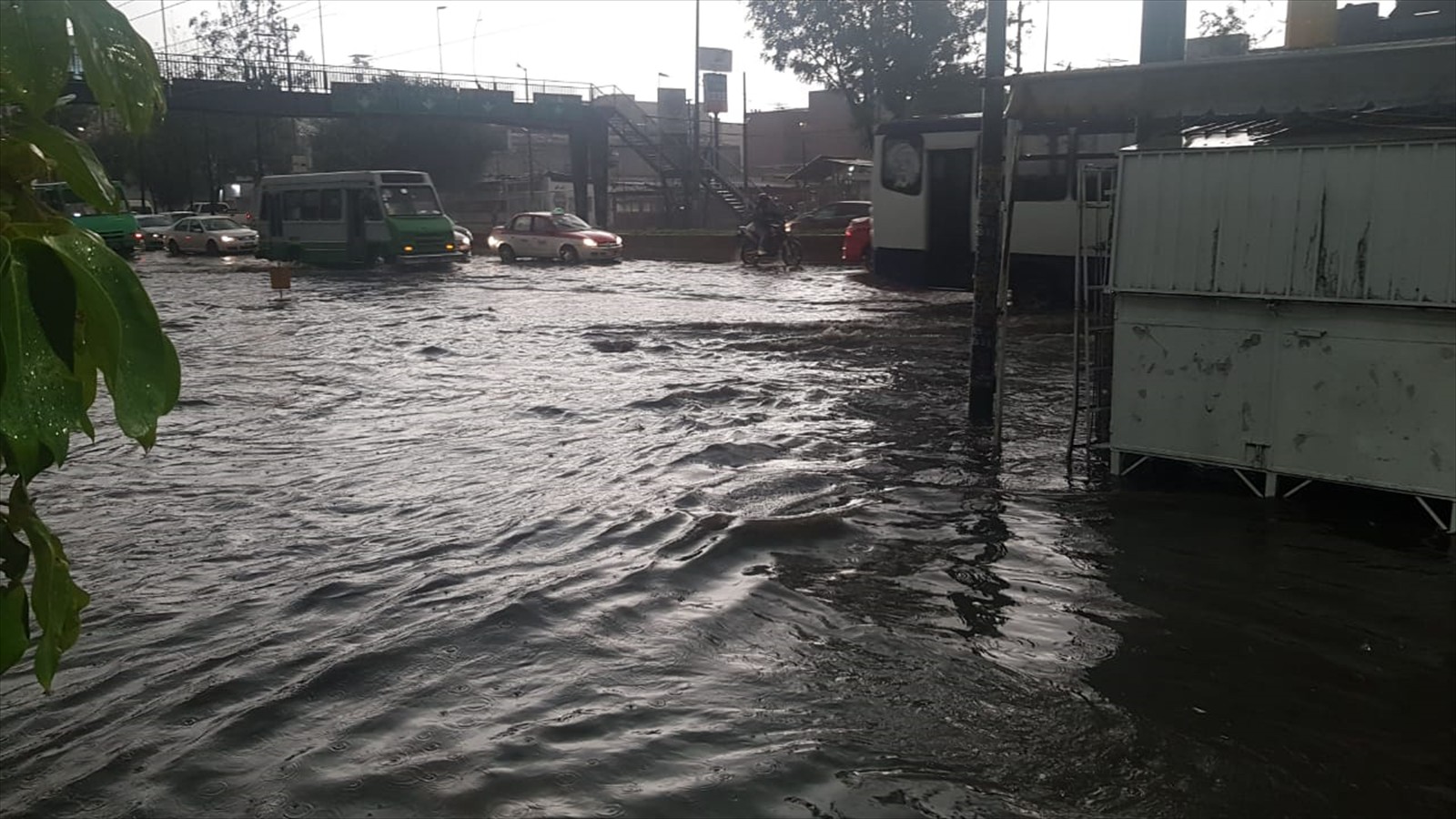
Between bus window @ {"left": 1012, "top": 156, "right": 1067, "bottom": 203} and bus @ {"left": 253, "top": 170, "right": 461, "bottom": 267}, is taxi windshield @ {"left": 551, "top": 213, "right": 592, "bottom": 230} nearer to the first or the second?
bus @ {"left": 253, "top": 170, "right": 461, "bottom": 267}

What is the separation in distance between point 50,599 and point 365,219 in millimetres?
30470

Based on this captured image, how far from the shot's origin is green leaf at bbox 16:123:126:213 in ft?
4.25

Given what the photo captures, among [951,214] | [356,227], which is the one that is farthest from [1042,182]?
[356,227]

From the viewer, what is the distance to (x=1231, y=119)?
8258 millimetres

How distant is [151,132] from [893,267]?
2060 cm

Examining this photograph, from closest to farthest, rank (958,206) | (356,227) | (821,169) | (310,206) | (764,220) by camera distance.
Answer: (958,206)
(764,220)
(356,227)
(310,206)
(821,169)

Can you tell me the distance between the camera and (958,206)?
19.9 meters

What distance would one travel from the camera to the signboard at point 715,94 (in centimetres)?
4869

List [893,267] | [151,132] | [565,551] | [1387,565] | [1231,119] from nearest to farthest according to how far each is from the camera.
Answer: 1. [151,132]
2. [1387,565]
3. [565,551]
4. [1231,119]
5. [893,267]

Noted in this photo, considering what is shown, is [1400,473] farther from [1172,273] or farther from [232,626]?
[232,626]

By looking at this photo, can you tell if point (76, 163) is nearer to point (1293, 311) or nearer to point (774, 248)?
point (1293, 311)

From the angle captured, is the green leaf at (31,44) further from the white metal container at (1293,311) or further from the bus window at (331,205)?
the bus window at (331,205)

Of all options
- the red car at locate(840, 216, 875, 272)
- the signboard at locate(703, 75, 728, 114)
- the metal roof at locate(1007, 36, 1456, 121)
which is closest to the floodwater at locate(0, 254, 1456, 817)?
the metal roof at locate(1007, 36, 1456, 121)

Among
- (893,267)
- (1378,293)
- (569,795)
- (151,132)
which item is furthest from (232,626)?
(893,267)
